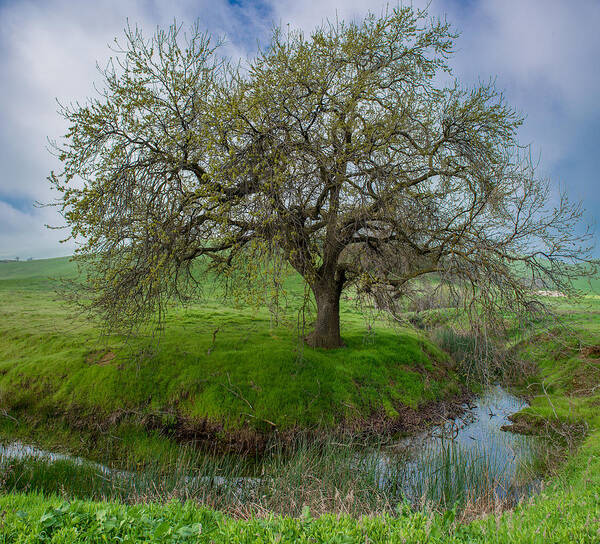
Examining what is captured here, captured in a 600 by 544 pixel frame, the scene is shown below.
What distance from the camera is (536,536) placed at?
12.2 feet

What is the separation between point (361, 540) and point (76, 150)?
11958 mm

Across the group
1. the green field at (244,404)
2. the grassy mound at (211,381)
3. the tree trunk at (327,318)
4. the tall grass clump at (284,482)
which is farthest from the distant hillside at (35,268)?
the tall grass clump at (284,482)

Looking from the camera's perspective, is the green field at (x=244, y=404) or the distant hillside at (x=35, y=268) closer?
the green field at (x=244, y=404)

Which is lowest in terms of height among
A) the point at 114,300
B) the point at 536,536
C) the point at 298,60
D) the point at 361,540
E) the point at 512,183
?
the point at 361,540

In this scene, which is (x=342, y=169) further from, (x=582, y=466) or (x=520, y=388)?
(x=520, y=388)

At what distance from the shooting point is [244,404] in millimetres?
11477

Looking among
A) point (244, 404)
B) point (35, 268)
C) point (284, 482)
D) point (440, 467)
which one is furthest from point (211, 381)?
point (35, 268)

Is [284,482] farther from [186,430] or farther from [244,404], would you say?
[186,430]

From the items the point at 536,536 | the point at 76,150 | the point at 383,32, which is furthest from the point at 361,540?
the point at 383,32

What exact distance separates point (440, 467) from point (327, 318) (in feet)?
26.5

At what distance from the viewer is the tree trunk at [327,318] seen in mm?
14820

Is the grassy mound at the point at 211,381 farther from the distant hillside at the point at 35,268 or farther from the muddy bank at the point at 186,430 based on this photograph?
the distant hillside at the point at 35,268

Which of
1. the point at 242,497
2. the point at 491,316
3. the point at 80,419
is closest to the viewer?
the point at 242,497

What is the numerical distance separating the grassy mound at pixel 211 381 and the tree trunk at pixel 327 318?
2.23 feet
